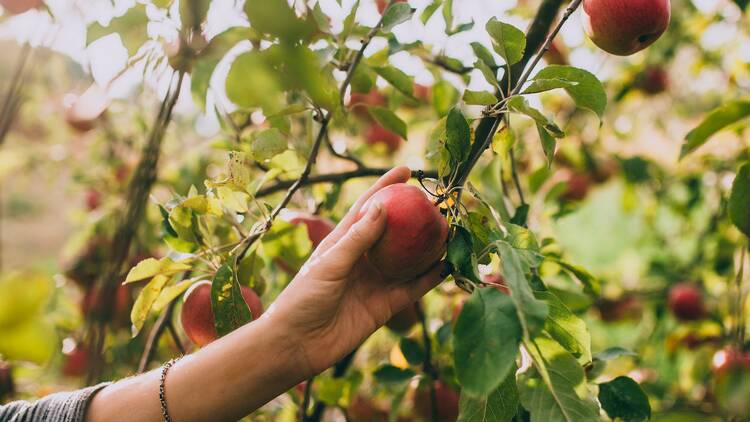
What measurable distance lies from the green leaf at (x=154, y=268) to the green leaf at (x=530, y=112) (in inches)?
22.1

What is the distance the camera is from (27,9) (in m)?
1.01

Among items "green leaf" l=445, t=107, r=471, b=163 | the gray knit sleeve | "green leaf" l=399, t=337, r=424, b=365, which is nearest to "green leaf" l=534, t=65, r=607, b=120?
"green leaf" l=445, t=107, r=471, b=163

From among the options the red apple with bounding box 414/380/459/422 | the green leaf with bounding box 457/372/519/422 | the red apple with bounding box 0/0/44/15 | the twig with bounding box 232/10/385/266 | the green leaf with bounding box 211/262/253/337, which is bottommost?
the red apple with bounding box 414/380/459/422

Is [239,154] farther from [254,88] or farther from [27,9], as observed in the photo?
[254,88]

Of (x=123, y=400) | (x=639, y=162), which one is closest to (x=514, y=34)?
(x=123, y=400)

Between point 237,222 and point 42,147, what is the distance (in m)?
1.99

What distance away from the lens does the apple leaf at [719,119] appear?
96 centimetres

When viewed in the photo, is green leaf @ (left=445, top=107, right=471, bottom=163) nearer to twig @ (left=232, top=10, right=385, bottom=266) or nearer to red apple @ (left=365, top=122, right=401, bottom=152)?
twig @ (left=232, top=10, right=385, bottom=266)

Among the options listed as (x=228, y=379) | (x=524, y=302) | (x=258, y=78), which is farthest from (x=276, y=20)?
(x=228, y=379)

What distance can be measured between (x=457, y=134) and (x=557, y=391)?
0.34 meters

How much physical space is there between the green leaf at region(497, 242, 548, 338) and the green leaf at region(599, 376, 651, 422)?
0.37 metres

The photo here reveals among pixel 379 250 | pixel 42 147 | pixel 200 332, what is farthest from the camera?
pixel 42 147

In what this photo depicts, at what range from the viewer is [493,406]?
763 millimetres

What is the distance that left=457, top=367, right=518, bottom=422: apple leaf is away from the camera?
76cm
